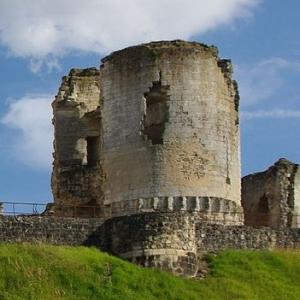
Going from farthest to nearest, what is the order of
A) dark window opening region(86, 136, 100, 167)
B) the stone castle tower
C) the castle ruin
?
dark window opening region(86, 136, 100, 167)
the stone castle tower
the castle ruin

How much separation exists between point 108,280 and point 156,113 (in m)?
8.91

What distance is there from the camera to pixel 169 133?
45.4 metres

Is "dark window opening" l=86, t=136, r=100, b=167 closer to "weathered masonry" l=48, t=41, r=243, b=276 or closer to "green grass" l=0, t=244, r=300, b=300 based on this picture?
"weathered masonry" l=48, t=41, r=243, b=276

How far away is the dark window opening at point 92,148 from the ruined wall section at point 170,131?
4096 millimetres

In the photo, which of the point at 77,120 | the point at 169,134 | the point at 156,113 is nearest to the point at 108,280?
the point at 169,134

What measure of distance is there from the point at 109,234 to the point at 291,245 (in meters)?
6.38

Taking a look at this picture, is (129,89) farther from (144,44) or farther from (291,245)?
(291,245)

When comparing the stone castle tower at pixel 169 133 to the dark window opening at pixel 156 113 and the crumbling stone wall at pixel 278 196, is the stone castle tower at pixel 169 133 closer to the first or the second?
the dark window opening at pixel 156 113

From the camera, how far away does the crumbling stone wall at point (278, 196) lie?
50562 mm

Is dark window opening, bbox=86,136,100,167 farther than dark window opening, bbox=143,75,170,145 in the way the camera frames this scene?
Yes

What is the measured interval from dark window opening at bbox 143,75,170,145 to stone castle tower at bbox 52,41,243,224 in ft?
0.10

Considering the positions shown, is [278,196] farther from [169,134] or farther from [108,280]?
[108,280]

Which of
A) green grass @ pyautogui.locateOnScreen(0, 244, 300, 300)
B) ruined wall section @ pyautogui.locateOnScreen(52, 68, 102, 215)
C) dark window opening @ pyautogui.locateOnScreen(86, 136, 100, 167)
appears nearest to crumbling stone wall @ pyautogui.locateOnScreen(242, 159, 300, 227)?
dark window opening @ pyautogui.locateOnScreen(86, 136, 100, 167)

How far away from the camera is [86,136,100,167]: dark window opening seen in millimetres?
50906
